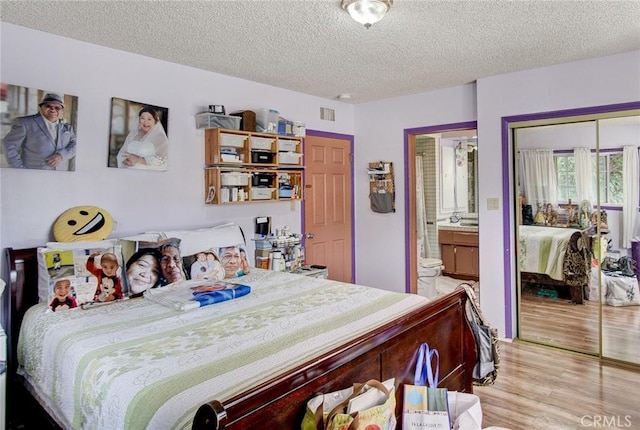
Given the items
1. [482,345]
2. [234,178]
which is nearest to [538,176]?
[482,345]

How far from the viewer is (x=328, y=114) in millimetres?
4867

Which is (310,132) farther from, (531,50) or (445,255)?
(445,255)

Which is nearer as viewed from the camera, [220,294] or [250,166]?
[220,294]

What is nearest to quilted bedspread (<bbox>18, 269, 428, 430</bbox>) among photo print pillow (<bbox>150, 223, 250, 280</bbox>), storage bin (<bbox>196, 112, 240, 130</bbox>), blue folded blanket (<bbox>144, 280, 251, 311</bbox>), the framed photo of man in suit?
blue folded blanket (<bbox>144, 280, 251, 311</bbox>)

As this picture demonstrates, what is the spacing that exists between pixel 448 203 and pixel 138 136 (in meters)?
5.08

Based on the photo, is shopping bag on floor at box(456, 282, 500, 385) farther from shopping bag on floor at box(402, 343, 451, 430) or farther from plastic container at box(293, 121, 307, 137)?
plastic container at box(293, 121, 307, 137)

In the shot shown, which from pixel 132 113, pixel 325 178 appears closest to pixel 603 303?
pixel 325 178

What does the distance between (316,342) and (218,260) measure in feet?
4.97

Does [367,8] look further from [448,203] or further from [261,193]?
[448,203]

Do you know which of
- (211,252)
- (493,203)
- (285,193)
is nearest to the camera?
(211,252)

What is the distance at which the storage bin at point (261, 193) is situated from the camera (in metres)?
3.78

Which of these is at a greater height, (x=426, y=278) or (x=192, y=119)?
(x=192, y=119)

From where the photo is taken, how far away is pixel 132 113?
3.16 metres

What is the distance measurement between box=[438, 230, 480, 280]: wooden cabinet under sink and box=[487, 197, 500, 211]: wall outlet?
2.33 meters
